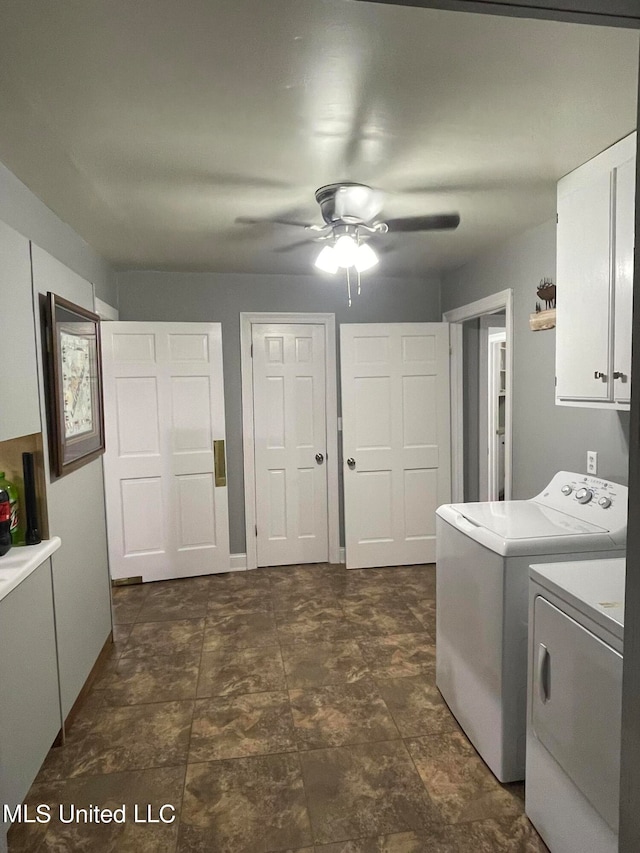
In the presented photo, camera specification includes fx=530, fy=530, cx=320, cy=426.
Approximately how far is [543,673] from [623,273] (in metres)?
1.39

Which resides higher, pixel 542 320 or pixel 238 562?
pixel 542 320

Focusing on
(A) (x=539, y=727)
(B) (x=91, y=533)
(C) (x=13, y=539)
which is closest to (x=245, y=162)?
(C) (x=13, y=539)

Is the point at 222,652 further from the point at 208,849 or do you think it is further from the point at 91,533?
the point at 208,849

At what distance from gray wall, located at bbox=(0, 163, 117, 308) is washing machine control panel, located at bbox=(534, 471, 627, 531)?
267cm

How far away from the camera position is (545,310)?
2797 millimetres

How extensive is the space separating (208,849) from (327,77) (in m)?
2.41

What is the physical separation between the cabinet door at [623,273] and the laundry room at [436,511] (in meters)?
0.01

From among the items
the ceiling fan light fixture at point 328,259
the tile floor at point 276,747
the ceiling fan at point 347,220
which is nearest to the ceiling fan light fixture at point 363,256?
the ceiling fan at point 347,220

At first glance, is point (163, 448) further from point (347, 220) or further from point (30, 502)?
point (347, 220)

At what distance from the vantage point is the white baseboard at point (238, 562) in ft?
14.0

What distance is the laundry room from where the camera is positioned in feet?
4.70

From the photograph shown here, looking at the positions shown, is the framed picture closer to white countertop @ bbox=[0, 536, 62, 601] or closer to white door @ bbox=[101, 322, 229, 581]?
white countertop @ bbox=[0, 536, 62, 601]

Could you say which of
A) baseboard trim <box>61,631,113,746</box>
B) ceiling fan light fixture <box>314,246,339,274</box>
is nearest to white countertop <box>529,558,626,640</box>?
ceiling fan light fixture <box>314,246,339,274</box>

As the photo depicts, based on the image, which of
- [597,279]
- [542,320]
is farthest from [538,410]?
[597,279]
